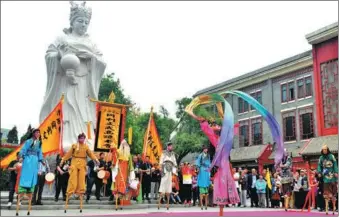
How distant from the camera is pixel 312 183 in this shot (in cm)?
1155

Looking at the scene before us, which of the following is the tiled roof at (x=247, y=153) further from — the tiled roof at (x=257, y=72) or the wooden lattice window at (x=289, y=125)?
the tiled roof at (x=257, y=72)

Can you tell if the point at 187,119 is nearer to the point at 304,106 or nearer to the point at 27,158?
the point at 304,106

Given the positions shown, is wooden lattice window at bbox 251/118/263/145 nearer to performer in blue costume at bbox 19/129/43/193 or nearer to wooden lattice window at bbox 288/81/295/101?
wooden lattice window at bbox 288/81/295/101

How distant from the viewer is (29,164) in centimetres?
838

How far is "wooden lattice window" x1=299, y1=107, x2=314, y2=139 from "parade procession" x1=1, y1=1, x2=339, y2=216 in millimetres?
78

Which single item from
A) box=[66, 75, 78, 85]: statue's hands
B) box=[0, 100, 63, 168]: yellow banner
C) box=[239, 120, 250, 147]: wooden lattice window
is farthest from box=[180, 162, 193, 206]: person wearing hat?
box=[239, 120, 250, 147]: wooden lattice window

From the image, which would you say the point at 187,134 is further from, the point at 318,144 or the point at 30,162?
the point at 30,162

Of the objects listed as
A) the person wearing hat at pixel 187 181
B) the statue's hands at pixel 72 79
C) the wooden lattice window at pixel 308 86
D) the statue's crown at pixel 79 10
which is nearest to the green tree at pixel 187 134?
the wooden lattice window at pixel 308 86

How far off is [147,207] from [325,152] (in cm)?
505

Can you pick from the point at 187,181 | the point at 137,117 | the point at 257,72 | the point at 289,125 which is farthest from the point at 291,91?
the point at 187,181

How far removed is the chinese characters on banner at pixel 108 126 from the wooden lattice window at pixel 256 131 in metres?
20.2

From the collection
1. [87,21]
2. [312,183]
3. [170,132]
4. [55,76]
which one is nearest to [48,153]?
[55,76]

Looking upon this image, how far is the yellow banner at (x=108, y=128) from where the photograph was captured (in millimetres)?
12570

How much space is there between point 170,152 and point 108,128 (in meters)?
2.55
